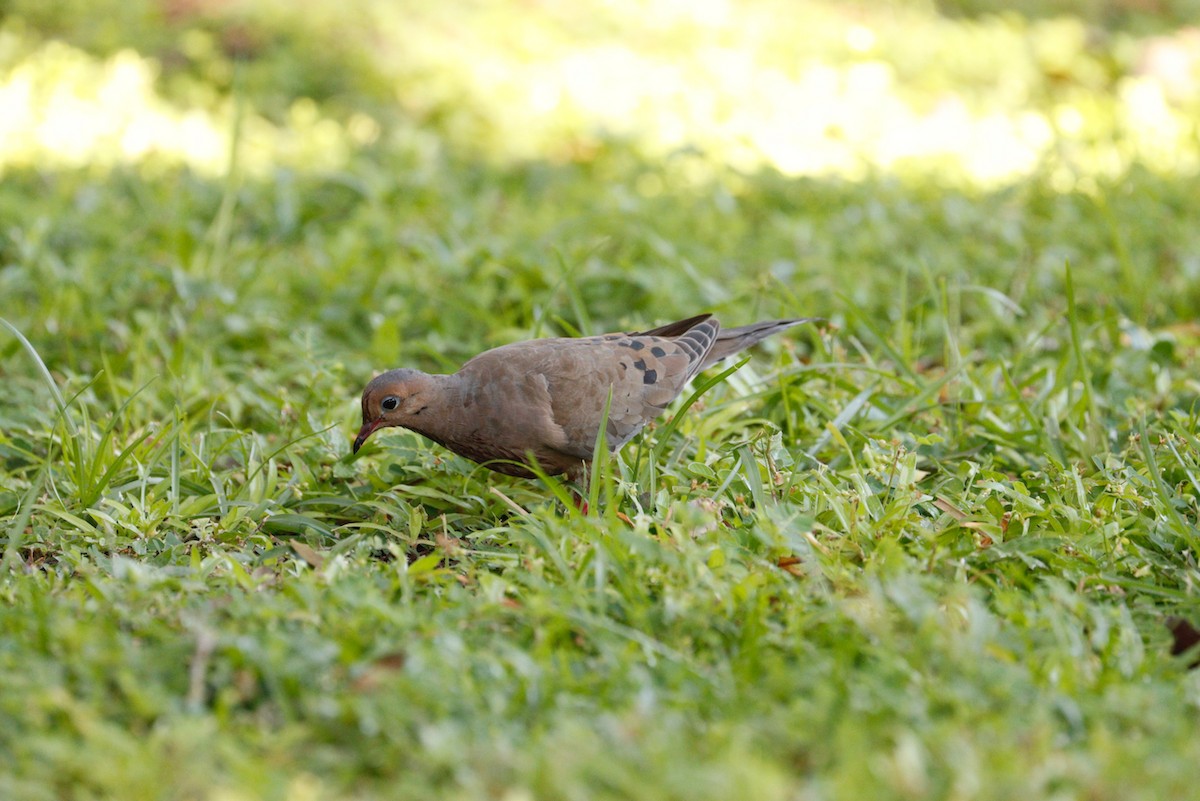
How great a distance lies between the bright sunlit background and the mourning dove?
3649mm

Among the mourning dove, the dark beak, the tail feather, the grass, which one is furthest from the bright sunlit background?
the dark beak

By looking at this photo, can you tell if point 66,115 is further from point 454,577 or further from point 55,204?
point 454,577

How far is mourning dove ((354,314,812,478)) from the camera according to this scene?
3941 mm

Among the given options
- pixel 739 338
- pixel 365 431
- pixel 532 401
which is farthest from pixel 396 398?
pixel 739 338

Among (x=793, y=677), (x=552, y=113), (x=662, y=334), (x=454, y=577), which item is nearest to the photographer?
(x=793, y=677)

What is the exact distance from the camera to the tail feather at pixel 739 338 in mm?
4469

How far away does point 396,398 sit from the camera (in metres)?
3.92

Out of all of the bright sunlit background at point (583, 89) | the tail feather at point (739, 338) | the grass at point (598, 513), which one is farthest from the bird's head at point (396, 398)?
the bright sunlit background at point (583, 89)

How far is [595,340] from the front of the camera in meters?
4.27

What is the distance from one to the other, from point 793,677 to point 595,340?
191 cm

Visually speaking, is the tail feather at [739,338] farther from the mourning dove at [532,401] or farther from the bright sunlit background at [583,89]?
the bright sunlit background at [583,89]

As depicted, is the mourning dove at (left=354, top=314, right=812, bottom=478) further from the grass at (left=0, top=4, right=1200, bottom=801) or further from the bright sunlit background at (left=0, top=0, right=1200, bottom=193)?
the bright sunlit background at (left=0, top=0, right=1200, bottom=193)

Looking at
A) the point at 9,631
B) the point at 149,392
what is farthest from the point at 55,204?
the point at 9,631

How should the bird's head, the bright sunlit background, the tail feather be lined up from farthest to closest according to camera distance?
the bright sunlit background → the tail feather → the bird's head
